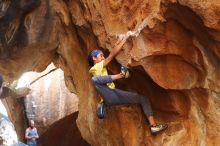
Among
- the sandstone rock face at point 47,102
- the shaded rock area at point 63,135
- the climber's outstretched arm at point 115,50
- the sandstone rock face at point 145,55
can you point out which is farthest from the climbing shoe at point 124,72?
the sandstone rock face at point 47,102

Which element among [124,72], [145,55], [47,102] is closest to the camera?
[145,55]

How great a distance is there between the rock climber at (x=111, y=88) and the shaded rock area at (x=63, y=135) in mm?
8059

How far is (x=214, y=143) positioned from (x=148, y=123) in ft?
4.72

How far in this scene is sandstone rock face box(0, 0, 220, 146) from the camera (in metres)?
5.93

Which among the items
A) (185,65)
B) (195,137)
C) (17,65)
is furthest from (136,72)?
(17,65)

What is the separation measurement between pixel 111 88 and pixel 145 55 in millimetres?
792

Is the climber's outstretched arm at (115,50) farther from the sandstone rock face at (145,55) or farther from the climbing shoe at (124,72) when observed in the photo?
the climbing shoe at (124,72)

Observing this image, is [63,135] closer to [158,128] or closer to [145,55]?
[158,128]

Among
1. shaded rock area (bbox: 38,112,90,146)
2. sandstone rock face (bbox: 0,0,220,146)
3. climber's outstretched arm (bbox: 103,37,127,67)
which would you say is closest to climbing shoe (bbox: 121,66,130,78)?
sandstone rock face (bbox: 0,0,220,146)

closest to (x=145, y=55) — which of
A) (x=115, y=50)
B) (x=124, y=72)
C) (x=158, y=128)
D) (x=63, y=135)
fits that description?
(x=124, y=72)

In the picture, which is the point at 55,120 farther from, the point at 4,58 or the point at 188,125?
the point at 188,125

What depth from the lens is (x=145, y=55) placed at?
21.1 ft

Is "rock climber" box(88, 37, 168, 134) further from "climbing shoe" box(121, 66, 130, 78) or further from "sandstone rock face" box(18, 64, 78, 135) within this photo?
"sandstone rock face" box(18, 64, 78, 135)

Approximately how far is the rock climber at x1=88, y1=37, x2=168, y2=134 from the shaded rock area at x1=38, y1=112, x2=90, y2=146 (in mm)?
8059
